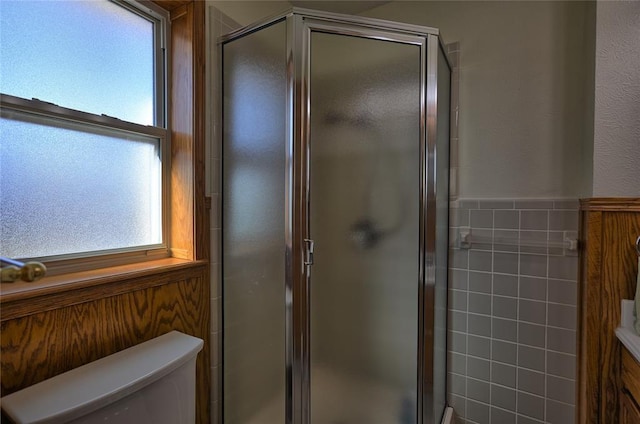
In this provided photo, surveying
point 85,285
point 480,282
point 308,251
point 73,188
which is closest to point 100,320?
point 85,285

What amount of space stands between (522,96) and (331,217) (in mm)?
1058

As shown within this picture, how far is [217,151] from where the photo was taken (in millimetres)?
1331

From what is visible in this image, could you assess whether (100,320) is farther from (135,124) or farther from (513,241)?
(513,241)

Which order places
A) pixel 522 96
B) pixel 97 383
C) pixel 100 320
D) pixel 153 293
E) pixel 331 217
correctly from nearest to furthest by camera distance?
1. pixel 97 383
2. pixel 100 320
3. pixel 153 293
4. pixel 331 217
5. pixel 522 96

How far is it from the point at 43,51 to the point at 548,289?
6.83ft

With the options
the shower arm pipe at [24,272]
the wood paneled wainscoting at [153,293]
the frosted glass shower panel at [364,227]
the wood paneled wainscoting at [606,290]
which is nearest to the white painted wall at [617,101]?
the wood paneled wainscoting at [606,290]

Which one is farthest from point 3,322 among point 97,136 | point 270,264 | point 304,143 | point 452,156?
point 452,156

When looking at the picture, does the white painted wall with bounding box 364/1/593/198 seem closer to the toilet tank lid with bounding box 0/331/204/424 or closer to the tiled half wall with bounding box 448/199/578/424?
the tiled half wall with bounding box 448/199/578/424

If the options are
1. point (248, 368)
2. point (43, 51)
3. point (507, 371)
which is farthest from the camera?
point (507, 371)

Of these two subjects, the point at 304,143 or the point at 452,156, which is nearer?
the point at 304,143

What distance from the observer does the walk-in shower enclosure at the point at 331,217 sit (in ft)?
3.80

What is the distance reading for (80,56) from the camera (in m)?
1.00

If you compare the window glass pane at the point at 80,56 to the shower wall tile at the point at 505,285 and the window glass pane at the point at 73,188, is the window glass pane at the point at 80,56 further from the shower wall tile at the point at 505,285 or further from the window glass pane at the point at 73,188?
the shower wall tile at the point at 505,285

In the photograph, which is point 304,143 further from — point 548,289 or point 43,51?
point 548,289
